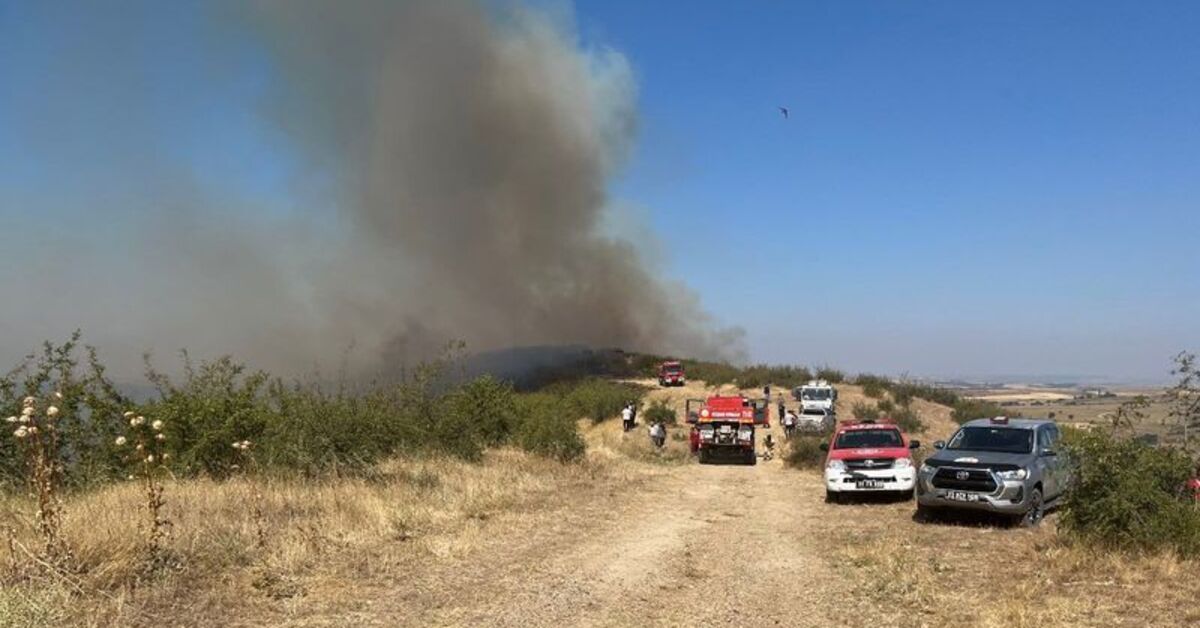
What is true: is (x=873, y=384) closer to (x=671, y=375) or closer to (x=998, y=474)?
(x=671, y=375)

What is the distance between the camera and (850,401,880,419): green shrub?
4029 centimetres

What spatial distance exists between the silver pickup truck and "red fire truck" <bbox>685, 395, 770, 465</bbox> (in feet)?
44.4

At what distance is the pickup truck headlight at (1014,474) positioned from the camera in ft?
38.5

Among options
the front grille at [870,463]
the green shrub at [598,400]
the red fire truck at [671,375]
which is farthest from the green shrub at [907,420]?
the front grille at [870,463]

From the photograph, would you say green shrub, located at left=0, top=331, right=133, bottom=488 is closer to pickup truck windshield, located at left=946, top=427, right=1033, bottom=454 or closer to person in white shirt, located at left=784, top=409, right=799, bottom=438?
pickup truck windshield, located at left=946, top=427, right=1033, bottom=454

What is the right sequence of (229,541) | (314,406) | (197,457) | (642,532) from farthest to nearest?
1. (314,406)
2. (197,457)
3. (642,532)
4. (229,541)

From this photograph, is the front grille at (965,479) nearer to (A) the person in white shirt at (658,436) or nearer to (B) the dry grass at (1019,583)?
(B) the dry grass at (1019,583)

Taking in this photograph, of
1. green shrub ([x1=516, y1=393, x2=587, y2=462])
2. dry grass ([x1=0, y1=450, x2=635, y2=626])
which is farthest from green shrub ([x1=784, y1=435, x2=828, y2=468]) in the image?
dry grass ([x1=0, y1=450, x2=635, y2=626])

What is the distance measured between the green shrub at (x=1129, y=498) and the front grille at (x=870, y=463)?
5154 mm

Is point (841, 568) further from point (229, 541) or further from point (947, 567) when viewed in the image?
point (229, 541)

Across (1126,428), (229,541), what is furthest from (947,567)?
(229,541)

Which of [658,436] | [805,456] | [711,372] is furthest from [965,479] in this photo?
[711,372]

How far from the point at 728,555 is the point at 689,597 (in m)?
2.26

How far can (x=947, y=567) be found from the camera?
884cm
